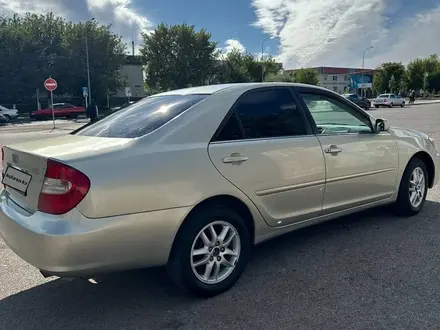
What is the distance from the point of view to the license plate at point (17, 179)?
2822 millimetres

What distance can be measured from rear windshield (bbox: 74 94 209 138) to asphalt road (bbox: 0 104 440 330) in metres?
1.29

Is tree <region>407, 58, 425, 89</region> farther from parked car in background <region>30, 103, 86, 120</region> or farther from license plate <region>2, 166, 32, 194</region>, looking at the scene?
license plate <region>2, 166, 32, 194</region>

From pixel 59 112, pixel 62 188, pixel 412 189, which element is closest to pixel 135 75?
pixel 59 112

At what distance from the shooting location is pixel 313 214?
3.75 metres

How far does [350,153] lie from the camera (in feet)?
13.0

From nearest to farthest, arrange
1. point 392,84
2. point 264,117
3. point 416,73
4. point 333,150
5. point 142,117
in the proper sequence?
point 142,117, point 264,117, point 333,150, point 392,84, point 416,73

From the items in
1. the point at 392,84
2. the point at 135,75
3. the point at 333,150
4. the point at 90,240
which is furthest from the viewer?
the point at 392,84

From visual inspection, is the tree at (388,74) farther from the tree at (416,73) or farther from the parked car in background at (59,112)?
the parked car in background at (59,112)

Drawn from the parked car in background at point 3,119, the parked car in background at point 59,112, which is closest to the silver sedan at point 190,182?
the parked car in background at point 3,119

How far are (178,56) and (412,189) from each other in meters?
51.1

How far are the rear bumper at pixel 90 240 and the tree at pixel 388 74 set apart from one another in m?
80.9

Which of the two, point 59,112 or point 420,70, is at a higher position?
point 420,70

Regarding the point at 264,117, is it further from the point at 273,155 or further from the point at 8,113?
the point at 8,113

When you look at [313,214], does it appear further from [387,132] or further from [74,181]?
[74,181]
